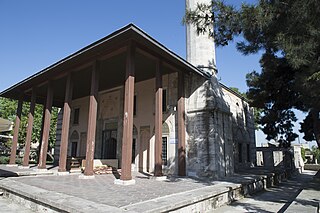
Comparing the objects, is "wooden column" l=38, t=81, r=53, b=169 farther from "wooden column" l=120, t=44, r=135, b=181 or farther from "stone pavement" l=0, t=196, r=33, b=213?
"wooden column" l=120, t=44, r=135, b=181

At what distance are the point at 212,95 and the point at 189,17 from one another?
478 centimetres

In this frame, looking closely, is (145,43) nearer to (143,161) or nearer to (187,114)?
(187,114)

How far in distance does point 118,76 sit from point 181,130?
480 cm

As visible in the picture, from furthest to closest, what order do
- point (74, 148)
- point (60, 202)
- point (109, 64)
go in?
point (74, 148) → point (109, 64) → point (60, 202)

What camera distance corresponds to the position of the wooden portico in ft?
26.5

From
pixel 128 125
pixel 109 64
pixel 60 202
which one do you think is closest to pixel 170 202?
pixel 60 202

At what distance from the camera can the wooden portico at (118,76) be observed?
808 cm

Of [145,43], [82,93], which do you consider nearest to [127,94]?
[145,43]

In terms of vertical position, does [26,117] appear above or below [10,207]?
above

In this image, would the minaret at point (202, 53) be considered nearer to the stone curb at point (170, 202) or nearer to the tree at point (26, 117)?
the stone curb at point (170, 202)

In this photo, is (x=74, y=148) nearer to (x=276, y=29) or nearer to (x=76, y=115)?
(x=76, y=115)

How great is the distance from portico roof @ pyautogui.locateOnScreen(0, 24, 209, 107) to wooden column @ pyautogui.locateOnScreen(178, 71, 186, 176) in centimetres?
82

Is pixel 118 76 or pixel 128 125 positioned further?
pixel 118 76

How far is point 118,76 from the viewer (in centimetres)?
1291
